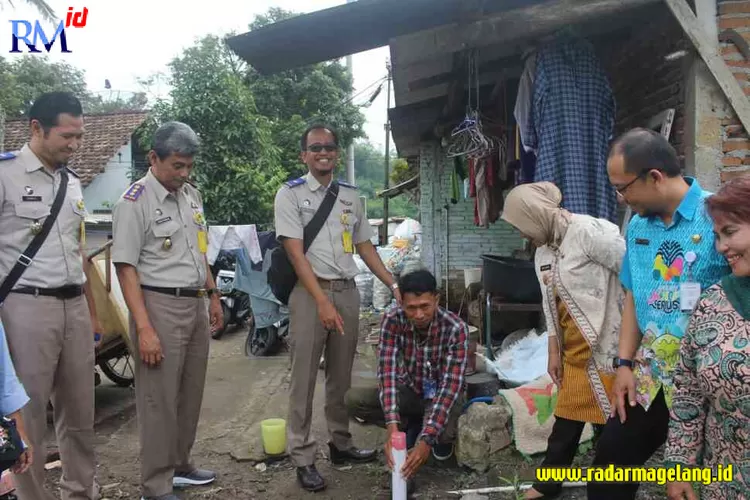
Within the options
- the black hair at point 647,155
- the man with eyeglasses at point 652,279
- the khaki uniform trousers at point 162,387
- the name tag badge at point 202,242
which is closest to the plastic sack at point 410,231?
the name tag badge at point 202,242

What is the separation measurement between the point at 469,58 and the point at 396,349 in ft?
8.41

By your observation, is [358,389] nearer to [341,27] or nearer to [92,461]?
[92,461]

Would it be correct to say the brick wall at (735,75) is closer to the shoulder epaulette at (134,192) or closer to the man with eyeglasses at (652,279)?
the man with eyeglasses at (652,279)

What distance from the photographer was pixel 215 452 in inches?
153

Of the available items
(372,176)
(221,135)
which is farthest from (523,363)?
(372,176)

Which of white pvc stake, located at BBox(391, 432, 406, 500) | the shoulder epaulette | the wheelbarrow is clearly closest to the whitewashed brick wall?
the wheelbarrow

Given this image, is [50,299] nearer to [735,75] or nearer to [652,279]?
[652,279]

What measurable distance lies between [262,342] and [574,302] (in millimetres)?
5195

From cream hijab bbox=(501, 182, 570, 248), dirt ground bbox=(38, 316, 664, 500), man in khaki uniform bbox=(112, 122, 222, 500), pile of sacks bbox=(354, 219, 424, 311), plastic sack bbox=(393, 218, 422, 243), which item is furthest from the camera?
plastic sack bbox=(393, 218, 422, 243)

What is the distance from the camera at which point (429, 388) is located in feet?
10.2

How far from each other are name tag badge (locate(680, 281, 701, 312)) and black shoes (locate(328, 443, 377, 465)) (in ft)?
7.61

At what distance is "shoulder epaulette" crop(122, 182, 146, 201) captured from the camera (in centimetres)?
280

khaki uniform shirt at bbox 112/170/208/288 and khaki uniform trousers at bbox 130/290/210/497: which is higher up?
khaki uniform shirt at bbox 112/170/208/288

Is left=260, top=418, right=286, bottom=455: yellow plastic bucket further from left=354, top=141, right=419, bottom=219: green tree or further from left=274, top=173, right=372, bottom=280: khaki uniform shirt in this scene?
left=354, top=141, right=419, bottom=219: green tree
